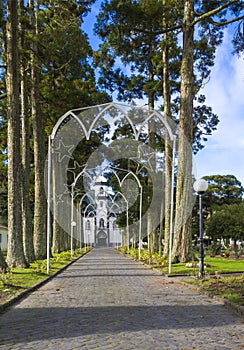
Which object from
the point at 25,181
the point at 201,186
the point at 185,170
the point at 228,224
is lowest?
the point at 228,224

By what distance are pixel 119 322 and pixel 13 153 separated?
9.42 m

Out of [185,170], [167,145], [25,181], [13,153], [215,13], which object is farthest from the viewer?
[167,145]

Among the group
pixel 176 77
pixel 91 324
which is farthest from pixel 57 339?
pixel 176 77

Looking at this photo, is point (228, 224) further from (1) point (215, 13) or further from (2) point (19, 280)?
(2) point (19, 280)

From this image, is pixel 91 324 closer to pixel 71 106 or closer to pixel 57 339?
pixel 57 339

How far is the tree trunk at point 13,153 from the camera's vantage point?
49.1ft

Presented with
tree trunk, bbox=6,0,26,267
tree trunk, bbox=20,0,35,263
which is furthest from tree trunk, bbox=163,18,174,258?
tree trunk, bbox=6,0,26,267

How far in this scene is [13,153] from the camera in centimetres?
1510

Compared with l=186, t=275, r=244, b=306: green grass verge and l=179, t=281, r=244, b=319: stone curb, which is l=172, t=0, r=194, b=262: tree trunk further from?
l=179, t=281, r=244, b=319: stone curb

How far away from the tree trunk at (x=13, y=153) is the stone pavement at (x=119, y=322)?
188 inches

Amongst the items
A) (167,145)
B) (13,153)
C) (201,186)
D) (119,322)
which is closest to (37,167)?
(13,153)

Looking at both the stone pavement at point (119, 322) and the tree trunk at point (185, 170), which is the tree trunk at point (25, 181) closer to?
the tree trunk at point (185, 170)

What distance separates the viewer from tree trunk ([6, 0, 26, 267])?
49.1ft

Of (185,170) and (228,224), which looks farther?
(228,224)
